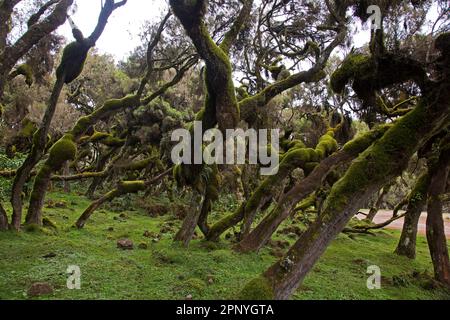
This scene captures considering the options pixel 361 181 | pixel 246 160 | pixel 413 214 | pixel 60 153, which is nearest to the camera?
pixel 361 181

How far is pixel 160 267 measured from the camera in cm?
875

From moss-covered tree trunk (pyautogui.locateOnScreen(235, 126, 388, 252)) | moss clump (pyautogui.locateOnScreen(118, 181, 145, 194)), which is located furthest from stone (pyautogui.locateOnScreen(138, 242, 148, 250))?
moss-covered tree trunk (pyautogui.locateOnScreen(235, 126, 388, 252))

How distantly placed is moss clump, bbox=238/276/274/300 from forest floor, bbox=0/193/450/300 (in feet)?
7.50

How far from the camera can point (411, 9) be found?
6.57 m

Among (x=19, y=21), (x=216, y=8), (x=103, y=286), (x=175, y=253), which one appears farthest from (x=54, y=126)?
(x=103, y=286)

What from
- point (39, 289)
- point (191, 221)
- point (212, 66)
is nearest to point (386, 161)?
point (212, 66)

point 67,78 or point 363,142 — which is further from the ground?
point 67,78

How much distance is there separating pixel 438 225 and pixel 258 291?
7.90 metres

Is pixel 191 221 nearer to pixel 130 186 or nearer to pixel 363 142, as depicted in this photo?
pixel 130 186

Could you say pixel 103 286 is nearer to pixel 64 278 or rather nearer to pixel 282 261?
pixel 64 278

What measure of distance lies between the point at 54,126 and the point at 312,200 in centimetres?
1573

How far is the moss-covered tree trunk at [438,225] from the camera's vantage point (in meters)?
10.2

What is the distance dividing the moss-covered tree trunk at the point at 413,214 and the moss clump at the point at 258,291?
9468 mm

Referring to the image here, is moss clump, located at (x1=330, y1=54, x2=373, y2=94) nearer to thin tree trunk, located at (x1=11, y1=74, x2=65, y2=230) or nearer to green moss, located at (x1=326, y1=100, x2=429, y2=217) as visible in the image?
green moss, located at (x1=326, y1=100, x2=429, y2=217)
